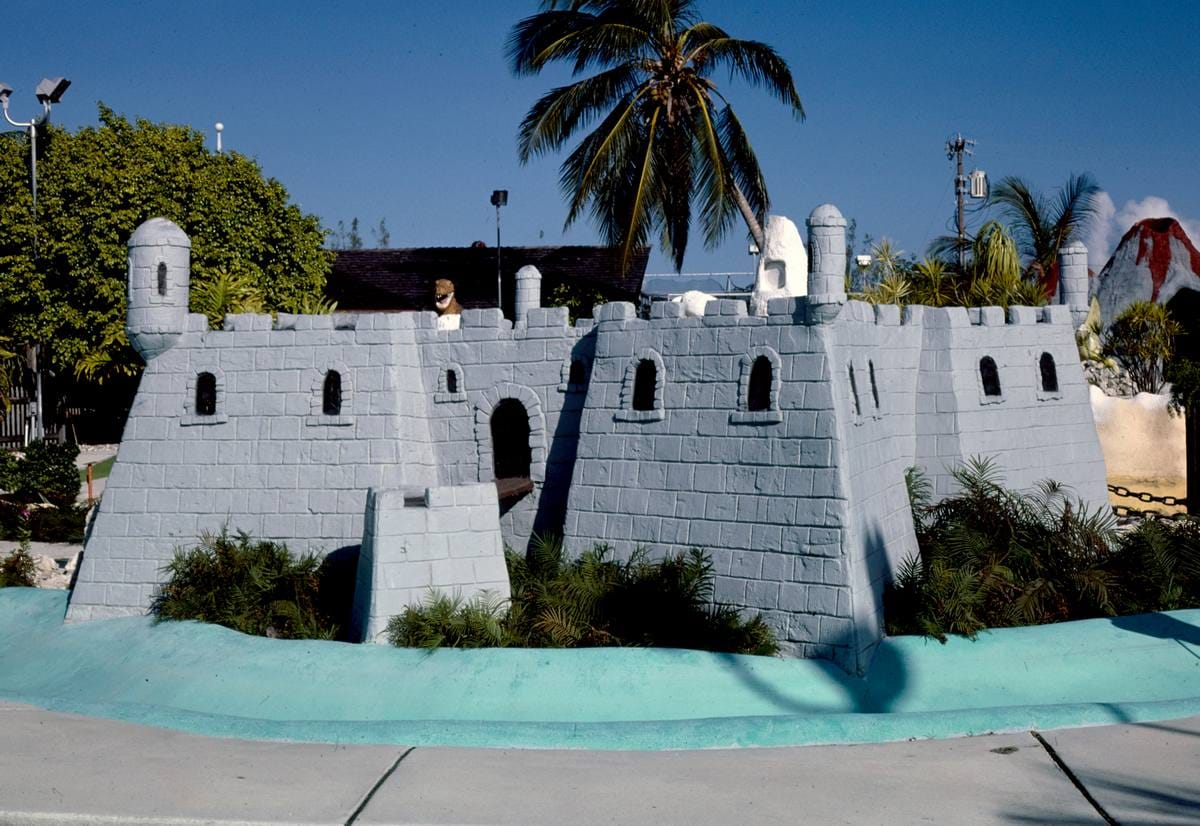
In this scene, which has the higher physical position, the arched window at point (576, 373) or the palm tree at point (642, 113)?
the palm tree at point (642, 113)

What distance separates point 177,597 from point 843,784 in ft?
31.1

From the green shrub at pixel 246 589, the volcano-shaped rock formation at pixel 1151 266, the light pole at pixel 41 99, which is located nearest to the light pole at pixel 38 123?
the light pole at pixel 41 99

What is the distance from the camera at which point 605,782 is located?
22.3 ft

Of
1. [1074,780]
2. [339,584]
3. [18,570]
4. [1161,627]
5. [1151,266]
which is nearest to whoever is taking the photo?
[1074,780]

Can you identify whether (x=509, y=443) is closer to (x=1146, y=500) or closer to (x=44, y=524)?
(x=44, y=524)

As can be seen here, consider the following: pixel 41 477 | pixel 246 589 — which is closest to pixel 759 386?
pixel 246 589

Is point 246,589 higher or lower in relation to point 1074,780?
higher

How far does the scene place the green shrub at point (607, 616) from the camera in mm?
11969

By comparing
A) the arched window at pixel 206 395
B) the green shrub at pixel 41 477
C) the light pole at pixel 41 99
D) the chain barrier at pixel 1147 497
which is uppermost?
the light pole at pixel 41 99

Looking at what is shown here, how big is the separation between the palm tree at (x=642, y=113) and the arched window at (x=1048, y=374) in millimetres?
7747

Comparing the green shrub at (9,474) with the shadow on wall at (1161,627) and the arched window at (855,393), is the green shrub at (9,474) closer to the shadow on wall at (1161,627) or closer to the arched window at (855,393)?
the arched window at (855,393)

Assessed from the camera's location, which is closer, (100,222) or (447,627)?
(447,627)

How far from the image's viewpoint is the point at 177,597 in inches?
549

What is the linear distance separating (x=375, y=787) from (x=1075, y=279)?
13050 mm
